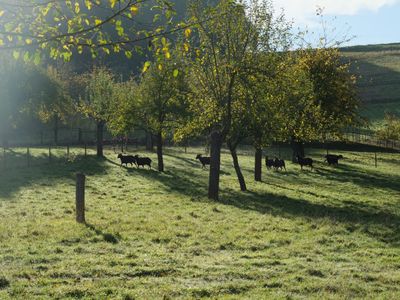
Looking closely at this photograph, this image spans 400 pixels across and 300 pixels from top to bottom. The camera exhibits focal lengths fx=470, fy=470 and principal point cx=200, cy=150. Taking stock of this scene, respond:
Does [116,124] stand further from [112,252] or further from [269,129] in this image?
[112,252]

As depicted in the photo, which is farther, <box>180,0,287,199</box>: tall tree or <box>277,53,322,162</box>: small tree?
<box>277,53,322,162</box>: small tree

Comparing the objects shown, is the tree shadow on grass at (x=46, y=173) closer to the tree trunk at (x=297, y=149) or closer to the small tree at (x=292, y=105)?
the small tree at (x=292, y=105)

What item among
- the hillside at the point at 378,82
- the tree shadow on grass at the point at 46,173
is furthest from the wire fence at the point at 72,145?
the hillside at the point at 378,82

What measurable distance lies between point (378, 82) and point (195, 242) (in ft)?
404

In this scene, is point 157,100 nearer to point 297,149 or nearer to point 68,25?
point 297,149

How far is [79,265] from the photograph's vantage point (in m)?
11.7

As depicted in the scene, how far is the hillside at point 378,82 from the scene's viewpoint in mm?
104438

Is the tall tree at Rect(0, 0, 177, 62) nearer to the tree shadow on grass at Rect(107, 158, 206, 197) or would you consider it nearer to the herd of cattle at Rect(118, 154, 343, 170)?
the tree shadow on grass at Rect(107, 158, 206, 197)

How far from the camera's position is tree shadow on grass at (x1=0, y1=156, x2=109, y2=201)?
100 ft

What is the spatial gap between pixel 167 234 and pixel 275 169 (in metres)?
29.3

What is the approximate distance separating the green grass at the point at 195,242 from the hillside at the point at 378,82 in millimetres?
54550

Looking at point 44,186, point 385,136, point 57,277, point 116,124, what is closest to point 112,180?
point 44,186

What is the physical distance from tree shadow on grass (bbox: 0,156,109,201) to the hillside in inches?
1898

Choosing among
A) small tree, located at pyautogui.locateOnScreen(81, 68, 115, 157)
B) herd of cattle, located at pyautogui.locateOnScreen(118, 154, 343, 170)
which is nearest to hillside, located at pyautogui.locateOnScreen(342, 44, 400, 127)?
herd of cattle, located at pyautogui.locateOnScreen(118, 154, 343, 170)
